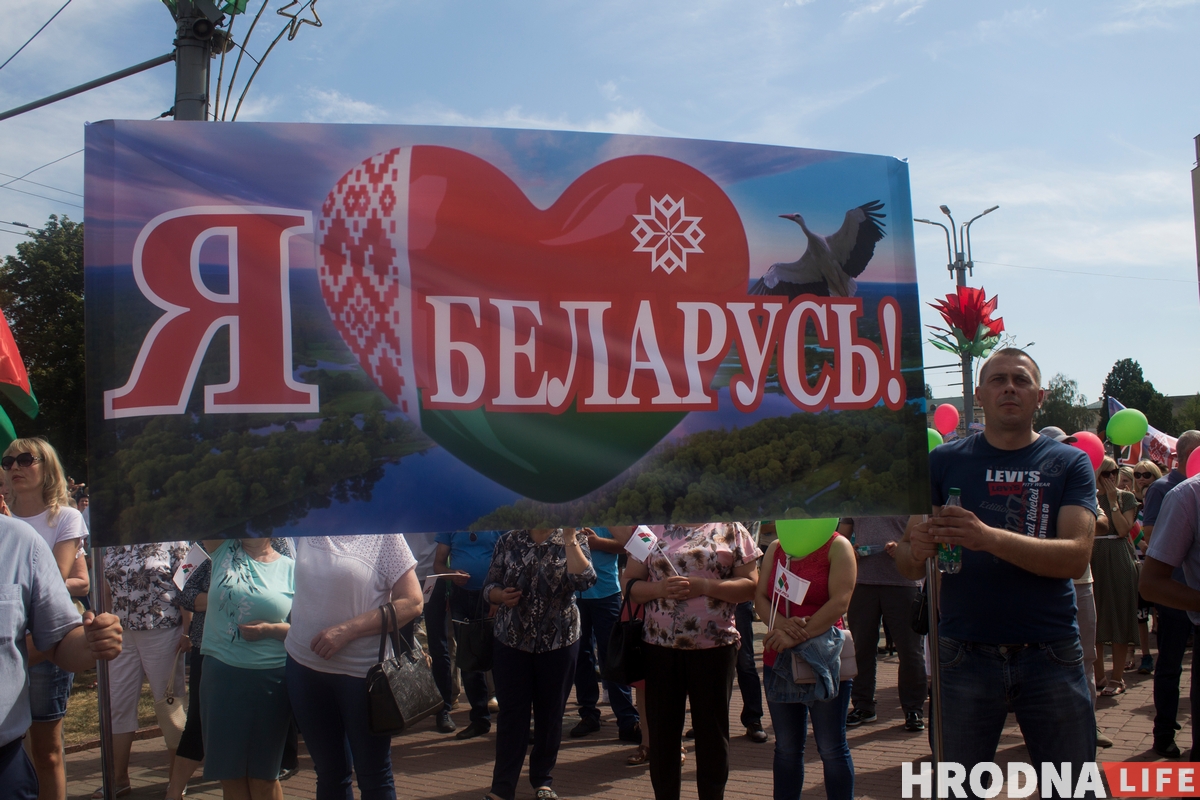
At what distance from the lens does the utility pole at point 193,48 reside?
6852 mm

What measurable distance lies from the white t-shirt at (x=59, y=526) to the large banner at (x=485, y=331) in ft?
7.70

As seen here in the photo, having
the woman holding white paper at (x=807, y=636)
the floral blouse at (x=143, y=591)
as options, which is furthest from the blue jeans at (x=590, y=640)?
the floral blouse at (x=143, y=591)

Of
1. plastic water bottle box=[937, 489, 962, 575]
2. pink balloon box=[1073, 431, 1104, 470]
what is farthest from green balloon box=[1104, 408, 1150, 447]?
plastic water bottle box=[937, 489, 962, 575]

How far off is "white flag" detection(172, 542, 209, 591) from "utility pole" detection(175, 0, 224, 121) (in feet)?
11.4

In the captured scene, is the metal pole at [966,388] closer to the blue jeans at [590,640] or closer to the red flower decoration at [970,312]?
the blue jeans at [590,640]

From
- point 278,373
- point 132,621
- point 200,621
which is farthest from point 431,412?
point 132,621

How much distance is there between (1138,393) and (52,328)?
83.5 metres

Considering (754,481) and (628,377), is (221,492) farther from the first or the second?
(754,481)

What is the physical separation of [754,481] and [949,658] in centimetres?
97

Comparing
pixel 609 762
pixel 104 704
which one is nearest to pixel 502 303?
pixel 104 704

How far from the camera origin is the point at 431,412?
295cm

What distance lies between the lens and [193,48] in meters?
6.94

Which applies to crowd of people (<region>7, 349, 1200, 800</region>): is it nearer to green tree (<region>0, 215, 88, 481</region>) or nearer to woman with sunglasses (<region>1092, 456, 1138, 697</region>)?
woman with sunglasses (<region>1092, 456, 1138, 697</region>)

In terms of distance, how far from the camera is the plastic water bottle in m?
3.13
